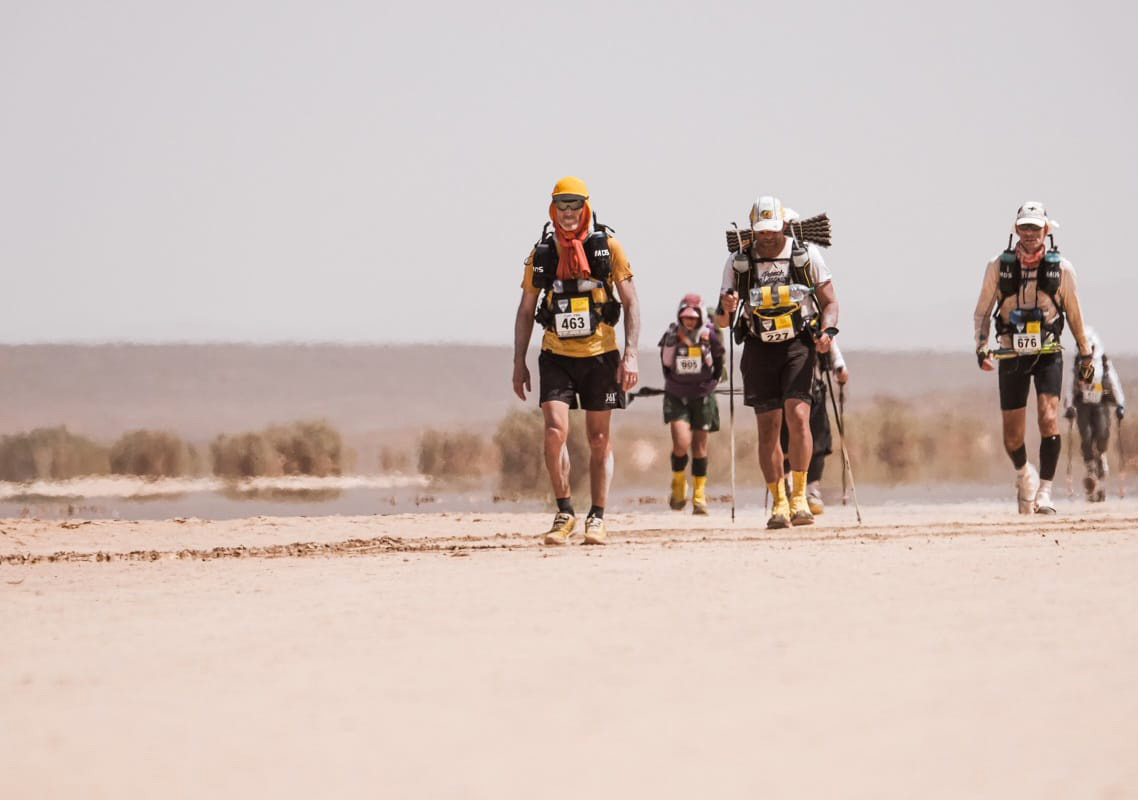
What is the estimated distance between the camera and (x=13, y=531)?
15508 millimetres

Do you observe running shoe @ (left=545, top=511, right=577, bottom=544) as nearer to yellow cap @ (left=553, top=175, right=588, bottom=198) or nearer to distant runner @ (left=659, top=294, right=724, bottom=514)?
yellow cap @ (left=553, top=175, right=588, bottom=198)

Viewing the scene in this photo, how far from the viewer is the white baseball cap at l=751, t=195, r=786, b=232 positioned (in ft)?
43.9

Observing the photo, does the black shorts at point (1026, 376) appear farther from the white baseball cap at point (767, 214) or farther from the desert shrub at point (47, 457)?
the desert shrub at point (47, 457)

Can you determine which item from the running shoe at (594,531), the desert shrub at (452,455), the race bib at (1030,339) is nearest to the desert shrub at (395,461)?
the desert shrub at (452,455)

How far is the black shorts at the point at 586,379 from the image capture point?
12508 millimetres

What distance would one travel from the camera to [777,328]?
44.4ft

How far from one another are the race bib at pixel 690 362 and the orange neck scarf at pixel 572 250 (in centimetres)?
659

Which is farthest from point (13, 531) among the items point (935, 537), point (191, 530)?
point (935, 537)

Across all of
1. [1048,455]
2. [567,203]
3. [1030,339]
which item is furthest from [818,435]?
[567,203]

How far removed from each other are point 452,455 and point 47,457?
5923 millimetres

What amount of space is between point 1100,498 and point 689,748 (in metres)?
15.9

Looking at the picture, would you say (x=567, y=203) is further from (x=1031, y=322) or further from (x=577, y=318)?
(x=1031, y=322)

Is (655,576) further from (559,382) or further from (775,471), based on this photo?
(775,471)

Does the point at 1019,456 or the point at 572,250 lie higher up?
the point at 572,250
